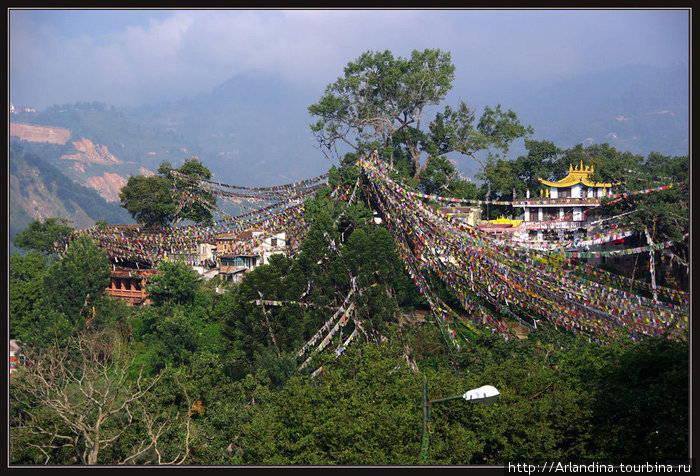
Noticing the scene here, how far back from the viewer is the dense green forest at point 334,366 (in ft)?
48.3

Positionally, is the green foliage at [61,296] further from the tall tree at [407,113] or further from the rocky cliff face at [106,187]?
the rocky cliff face at [106,187]

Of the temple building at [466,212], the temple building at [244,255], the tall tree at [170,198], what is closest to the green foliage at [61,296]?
the temple building at [244,255]

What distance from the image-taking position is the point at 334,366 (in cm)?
2306

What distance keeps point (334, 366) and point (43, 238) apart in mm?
32046

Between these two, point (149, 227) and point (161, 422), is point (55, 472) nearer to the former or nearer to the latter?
point (161, 422)

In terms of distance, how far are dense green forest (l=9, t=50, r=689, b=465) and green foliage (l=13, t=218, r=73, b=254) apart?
18 cm

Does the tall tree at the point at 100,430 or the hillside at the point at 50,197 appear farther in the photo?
the hillside at the point at 50,197

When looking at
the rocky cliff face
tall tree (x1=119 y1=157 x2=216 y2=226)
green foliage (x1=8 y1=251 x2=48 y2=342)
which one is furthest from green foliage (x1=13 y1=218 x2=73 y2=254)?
the rocky cliff face

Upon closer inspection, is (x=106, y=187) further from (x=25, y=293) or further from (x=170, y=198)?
(x=25, y=293)

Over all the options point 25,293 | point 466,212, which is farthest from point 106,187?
point 466,212

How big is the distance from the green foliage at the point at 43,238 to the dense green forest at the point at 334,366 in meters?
0.18

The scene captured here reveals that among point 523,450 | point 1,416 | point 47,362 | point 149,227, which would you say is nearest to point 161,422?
point 1,416

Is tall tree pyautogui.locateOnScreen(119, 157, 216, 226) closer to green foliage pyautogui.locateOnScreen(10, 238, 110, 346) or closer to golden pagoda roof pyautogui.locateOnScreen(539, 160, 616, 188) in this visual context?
green foliage pyautogui.locateOnScreen(10, 238, 110, 346)

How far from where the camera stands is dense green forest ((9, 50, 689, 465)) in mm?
14711
